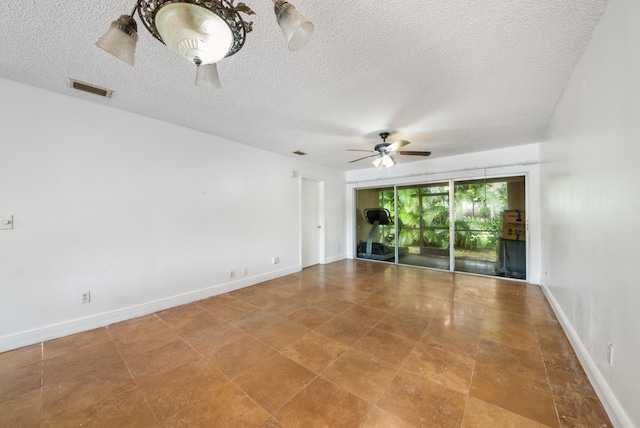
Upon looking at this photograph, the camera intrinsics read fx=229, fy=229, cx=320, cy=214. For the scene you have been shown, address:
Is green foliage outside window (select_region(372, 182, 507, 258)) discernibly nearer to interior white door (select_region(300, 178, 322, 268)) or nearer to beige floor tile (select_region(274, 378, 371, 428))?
interior white door (select_region(300, 178, 322, 268))

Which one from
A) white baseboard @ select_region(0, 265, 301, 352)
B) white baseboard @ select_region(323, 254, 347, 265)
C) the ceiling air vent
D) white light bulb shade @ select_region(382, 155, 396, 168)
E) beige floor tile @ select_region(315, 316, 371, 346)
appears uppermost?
the ceiling air vent

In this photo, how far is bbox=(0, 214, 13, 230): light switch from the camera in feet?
6.92

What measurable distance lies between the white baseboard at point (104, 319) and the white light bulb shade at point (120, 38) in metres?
2.83

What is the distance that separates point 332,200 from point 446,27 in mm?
4612

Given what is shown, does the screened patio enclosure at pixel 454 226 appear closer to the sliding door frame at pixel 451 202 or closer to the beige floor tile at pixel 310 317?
the sliding door frame at pixel 451 202

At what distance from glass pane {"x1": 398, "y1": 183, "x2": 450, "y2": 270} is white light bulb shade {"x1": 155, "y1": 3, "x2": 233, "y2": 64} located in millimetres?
5098

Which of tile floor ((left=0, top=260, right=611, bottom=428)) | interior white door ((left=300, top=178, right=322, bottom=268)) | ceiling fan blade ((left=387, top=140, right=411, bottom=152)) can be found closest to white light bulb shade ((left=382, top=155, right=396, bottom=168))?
ceiling fan blade ((left=387, top=140, right=411, bottom=152))

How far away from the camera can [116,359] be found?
2.01 metres

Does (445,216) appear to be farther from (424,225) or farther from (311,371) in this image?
(311,371)

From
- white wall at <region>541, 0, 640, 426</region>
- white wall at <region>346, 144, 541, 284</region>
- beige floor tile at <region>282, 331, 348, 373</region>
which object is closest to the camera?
white wall at <region>541, 0, 640, 426</region>

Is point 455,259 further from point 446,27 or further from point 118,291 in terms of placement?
point 118,291

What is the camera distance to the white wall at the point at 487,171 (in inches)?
158

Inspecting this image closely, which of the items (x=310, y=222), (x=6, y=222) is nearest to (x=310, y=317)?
(x=310, y=222)

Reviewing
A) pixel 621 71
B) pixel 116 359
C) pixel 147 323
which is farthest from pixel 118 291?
pixel 621 71
